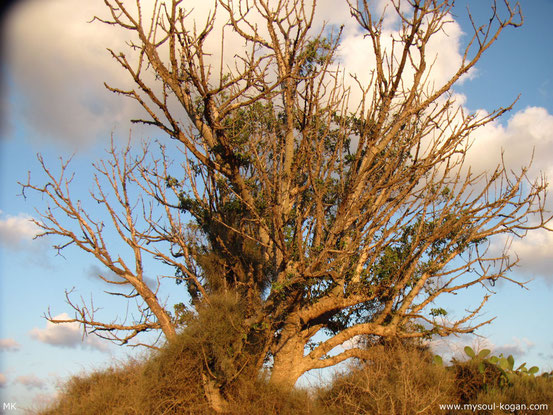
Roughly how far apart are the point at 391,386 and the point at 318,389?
74.0 inches

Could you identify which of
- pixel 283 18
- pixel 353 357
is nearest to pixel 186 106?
pixel 283 18

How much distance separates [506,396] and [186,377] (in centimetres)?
710

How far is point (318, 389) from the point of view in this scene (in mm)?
11125

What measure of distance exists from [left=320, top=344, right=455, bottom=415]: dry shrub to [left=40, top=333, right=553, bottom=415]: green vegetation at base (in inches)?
0.8

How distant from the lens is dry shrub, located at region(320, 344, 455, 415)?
9523 mm

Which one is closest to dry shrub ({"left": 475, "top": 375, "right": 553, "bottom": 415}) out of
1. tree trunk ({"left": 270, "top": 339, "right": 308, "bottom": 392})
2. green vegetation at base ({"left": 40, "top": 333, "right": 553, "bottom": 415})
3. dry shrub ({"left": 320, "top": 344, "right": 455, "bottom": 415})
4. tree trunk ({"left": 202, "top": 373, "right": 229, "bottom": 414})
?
green vegetation at base ({"left": 40, "top": 333, "right": 553, "bottom": 415})

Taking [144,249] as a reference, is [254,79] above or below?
above

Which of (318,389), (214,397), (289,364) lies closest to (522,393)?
(318,389)

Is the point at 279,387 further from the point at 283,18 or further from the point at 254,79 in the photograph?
the point at 283,18

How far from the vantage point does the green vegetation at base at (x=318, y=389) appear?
31.7 feet

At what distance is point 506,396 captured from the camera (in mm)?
10359

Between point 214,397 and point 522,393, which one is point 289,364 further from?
point 522,393

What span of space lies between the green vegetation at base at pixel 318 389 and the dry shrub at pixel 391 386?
2 centimetres

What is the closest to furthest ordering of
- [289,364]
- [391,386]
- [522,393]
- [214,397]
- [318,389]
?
[391,386] → [214,397] → [522,393] → [289,364] → [318,389]
